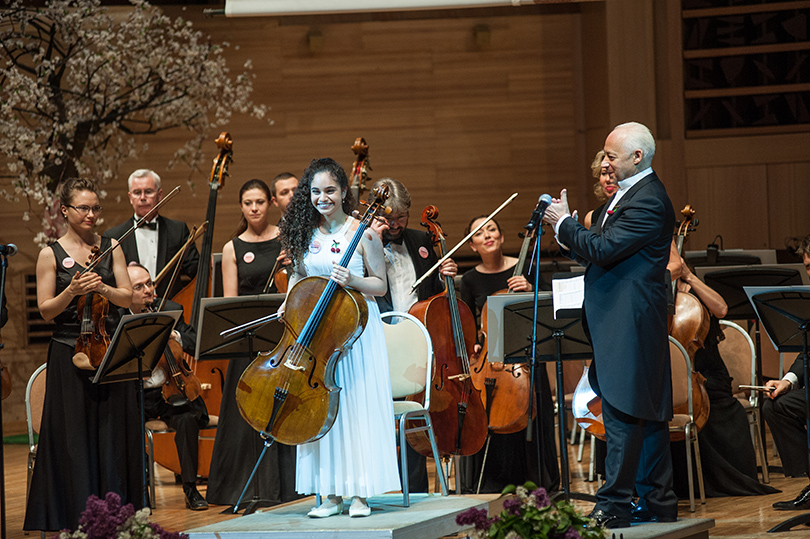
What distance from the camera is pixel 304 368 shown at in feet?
9.78

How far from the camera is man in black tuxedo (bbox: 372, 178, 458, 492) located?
429 cm

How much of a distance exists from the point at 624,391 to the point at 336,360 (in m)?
0.90

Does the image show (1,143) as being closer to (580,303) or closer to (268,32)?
(268,32)

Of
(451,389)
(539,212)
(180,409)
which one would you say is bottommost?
(180,409)

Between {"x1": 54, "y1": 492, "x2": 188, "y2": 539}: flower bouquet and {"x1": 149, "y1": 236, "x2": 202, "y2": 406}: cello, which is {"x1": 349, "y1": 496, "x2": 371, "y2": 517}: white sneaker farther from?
{"x1": 149, "y1": 236, "x2": 202, "y2": 406}: cello

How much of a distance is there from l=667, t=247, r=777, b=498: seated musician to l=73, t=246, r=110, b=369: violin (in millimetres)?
2487

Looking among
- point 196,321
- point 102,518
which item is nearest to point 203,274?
point 196,321

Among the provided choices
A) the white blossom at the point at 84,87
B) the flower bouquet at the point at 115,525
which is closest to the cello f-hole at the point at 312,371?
the flower bouquet at the point at 115,525

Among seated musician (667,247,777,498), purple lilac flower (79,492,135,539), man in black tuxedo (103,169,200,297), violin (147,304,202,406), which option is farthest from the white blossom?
purple lilac flower (79,492,135,539)

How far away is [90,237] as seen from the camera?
401cm

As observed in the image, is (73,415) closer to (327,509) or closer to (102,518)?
(327,509)

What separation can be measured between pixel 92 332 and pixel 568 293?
1.85m

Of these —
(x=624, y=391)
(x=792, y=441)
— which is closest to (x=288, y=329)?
(x=624, y=391)

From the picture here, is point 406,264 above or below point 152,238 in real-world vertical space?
below
